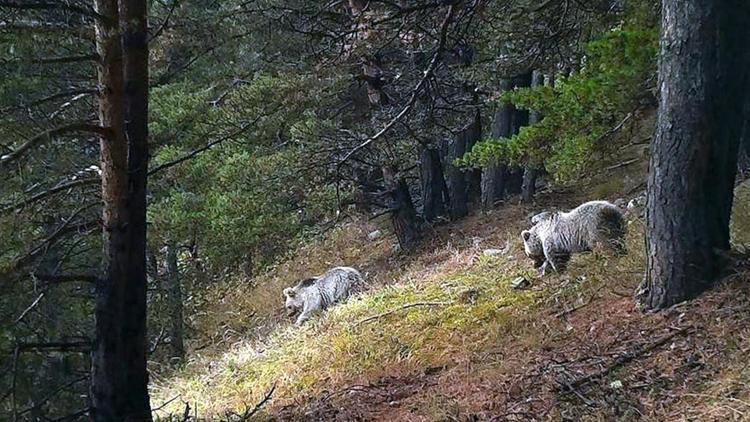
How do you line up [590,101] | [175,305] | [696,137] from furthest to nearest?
[175,305]
[590,101]
[696,137]

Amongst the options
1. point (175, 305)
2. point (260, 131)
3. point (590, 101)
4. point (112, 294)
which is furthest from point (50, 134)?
point (175, 305)

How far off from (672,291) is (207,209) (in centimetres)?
819

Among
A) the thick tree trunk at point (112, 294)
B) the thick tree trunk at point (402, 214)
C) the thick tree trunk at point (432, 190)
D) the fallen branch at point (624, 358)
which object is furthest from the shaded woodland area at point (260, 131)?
the thick tree trunk at point (432, 190)

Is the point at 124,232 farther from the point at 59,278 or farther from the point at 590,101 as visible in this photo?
the point at 590,101

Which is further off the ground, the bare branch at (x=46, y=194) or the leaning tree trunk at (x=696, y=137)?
the bare branch at (x=46, y=194)

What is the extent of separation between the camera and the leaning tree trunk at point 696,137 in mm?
5105

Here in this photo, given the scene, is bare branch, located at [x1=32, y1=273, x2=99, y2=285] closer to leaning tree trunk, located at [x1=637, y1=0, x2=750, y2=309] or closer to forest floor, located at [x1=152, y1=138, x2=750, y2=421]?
forest floor, located at [x1=152, y1=138, x2=750, y2=421]

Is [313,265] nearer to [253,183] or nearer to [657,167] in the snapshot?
[253,183]

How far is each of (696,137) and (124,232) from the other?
14.0ft

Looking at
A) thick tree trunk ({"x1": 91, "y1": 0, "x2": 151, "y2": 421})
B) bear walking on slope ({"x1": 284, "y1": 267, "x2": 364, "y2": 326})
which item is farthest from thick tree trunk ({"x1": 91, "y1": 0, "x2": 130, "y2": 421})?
bear walking on slope ({"x1": 284, "y1": 267, "x2": 364, "y2": 326})

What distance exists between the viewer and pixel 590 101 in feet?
23.3

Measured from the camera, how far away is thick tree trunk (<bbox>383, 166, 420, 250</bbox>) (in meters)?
15.7

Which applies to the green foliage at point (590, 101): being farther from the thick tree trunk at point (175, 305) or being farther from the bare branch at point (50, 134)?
the thick tree trunk at point (175, 305)

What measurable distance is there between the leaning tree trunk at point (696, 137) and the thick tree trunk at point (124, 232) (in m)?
3.94
